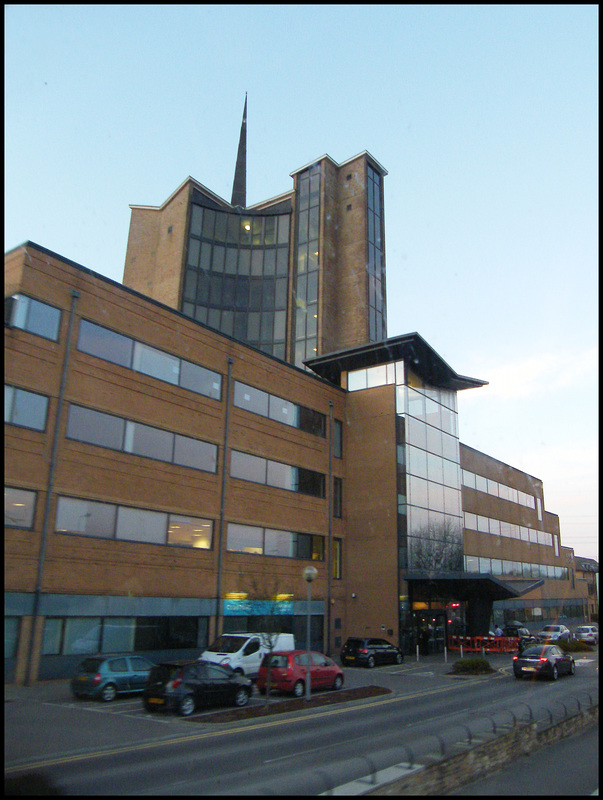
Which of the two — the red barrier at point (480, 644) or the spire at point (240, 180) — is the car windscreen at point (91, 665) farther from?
the spire at point (240, 180)

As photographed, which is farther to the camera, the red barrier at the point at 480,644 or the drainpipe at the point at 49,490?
the red barrier at the point at 480,644

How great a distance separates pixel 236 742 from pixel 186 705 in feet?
12.1

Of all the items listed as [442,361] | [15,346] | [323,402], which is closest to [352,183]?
[442,361]

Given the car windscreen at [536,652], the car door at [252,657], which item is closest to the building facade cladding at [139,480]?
the car door at [252,657]

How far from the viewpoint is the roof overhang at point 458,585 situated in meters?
36.7

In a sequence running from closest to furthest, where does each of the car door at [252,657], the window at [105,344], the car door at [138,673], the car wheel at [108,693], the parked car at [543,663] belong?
the car wheel at [108,693], the car door at [138,673], the car door at [252,657], the window at [105,344], the parked car at [543,663]

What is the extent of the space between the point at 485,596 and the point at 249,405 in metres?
19.6

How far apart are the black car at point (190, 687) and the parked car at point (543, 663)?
44.6 feet

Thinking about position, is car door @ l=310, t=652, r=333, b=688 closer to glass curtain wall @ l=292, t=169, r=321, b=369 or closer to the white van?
the white van

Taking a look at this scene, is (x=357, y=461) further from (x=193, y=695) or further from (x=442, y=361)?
(x=193, y=695)

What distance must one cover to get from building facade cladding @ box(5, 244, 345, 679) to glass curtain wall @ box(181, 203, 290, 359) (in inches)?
859

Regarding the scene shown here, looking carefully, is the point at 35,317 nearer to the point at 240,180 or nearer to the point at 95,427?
the point at 95,427

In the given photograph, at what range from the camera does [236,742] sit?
1423 centimetres

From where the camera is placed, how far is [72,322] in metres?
25.4
